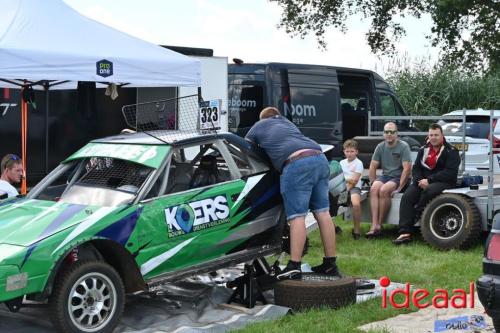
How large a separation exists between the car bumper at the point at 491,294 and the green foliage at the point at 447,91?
20.3 metres

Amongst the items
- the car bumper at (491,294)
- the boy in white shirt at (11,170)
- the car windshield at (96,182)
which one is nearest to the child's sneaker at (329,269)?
the car windshield at (96,182)

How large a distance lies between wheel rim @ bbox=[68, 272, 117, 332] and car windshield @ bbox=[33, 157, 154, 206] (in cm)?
68

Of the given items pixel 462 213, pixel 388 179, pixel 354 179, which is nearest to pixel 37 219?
pixel 462 213

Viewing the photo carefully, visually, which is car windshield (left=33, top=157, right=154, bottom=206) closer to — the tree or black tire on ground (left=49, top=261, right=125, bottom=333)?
black tire on ground (left=49, top=261, right=125, bottom=333)

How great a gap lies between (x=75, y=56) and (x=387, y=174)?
4.43 m

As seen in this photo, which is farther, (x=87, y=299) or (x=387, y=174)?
(x=387, y=174)

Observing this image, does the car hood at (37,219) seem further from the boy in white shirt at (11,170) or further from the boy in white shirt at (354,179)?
the boy in white shirt at (354,179)

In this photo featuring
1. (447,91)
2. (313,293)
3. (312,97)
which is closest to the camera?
(313,293)

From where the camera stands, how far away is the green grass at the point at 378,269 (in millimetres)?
6043

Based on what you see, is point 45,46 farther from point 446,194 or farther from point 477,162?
point 477,162

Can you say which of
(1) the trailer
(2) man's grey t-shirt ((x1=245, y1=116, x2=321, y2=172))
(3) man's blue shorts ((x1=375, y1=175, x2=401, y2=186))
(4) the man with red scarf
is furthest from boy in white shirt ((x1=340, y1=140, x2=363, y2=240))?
(2) man's grey t-shirt ((x1=245, y1=116, x2=321, y2=172))

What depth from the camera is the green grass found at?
604 cm

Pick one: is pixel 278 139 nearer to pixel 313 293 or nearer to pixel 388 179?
pixel 313 293

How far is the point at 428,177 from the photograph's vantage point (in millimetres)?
9781
